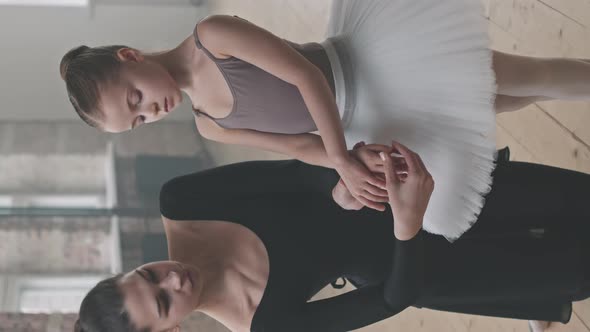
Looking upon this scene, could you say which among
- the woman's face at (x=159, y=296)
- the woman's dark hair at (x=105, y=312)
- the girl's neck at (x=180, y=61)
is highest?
the girl's neck at (x=180, y=61)

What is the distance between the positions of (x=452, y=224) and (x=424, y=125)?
0.64 ft

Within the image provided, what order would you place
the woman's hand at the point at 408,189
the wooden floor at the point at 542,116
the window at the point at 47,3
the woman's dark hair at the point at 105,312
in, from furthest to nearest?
the window at the point at 47,3
the wooden floor at the point at 542,116
the woman's dark hair at the point at 105,312
the woman's hand at the point at 408,189

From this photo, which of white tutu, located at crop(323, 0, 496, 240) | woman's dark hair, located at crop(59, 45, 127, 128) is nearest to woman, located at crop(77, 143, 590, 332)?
white tutu, located at crop(323, 0, 496, 240)

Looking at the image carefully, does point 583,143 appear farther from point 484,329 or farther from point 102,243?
point 102,243

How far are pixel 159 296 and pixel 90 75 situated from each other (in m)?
0.42

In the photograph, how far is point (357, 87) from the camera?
1412 millimetres

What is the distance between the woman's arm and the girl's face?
0.39ft

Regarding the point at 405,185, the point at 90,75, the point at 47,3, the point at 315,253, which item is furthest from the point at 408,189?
the point at 47,3

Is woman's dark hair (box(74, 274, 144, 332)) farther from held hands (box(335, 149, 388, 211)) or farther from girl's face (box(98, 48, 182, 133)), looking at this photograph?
held hands (box(335, 149, 388, 211))

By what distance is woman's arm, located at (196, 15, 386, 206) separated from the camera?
1241 mm

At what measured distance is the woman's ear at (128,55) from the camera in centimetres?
133

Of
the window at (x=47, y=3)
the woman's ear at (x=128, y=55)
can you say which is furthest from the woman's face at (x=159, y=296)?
the window at (x=47, y=3)

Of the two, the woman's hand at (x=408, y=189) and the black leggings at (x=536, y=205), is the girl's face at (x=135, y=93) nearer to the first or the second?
the woman's hand at (x=408, y=189)

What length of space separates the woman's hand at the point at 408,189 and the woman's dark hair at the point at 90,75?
53 cm
